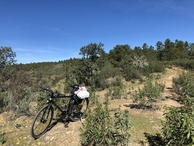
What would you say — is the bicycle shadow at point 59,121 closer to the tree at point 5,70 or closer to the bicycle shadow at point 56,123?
the bicycle shadow at point 56,123

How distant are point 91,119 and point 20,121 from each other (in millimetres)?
2994

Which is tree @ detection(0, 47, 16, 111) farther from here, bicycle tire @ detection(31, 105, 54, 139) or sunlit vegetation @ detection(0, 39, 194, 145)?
bicycle tire @ detection(31, 105, 54, 139)

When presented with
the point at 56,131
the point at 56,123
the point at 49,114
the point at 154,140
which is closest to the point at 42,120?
the point at 49,114

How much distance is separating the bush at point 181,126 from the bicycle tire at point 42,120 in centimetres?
255

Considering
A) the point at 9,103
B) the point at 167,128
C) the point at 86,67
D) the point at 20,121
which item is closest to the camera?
the point at 167,128

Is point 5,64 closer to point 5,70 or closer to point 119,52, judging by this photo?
point 5,70

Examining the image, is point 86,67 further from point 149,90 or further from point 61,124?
point 61,124

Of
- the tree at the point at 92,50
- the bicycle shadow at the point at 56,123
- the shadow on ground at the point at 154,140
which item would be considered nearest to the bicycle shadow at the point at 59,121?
the bicycle shadow at the point at 56,123

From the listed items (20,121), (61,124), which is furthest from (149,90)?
(20,121)

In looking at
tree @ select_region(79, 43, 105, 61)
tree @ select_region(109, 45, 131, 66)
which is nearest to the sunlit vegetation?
tree @ select_region(79, 43, 105, 61)

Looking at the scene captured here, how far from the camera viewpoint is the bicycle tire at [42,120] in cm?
387

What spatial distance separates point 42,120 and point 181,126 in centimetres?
292

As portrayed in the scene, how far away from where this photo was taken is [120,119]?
3119 mm

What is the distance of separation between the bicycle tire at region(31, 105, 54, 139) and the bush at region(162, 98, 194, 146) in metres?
2.55
